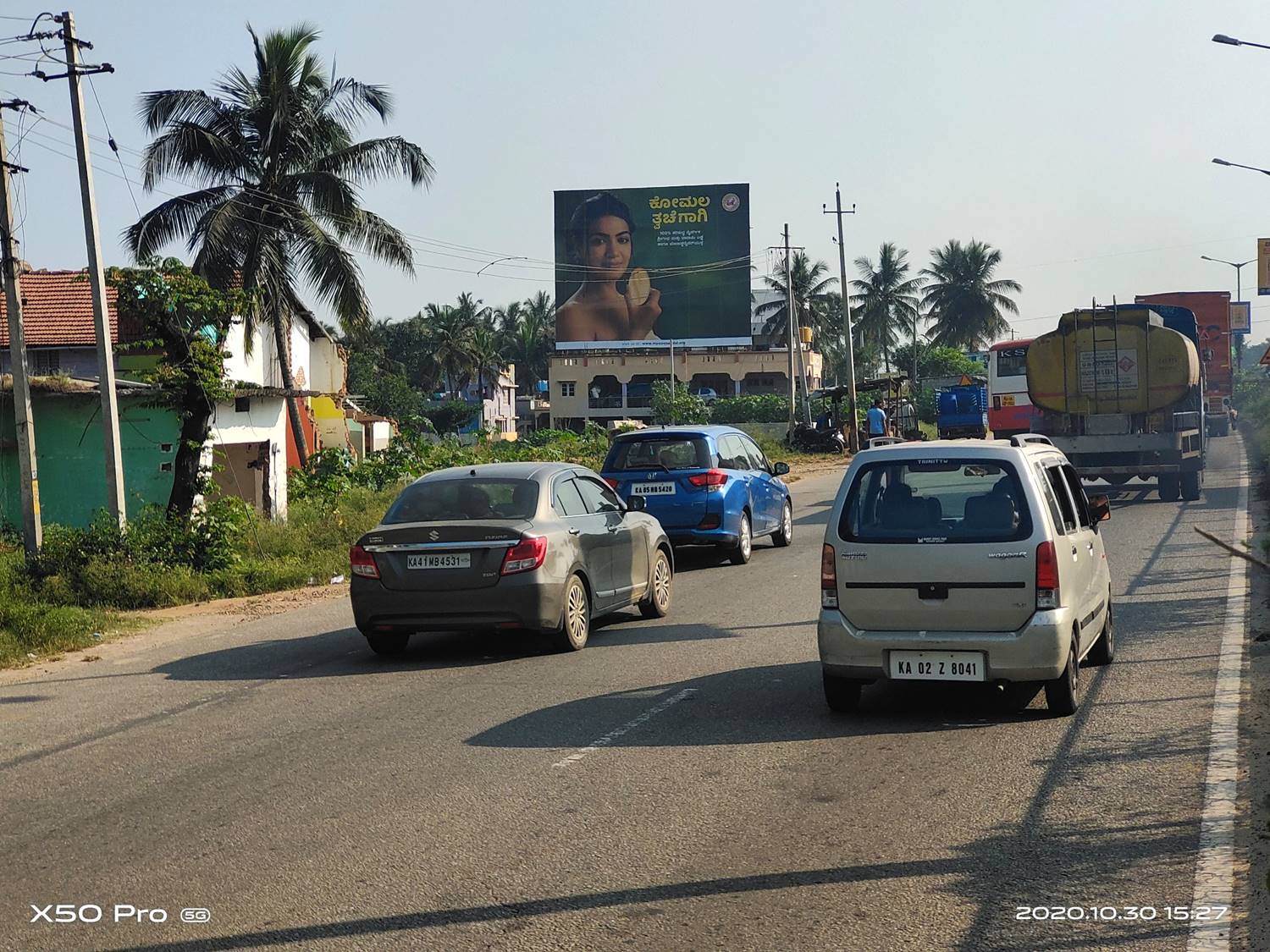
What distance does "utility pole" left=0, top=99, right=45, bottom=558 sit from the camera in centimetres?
1622

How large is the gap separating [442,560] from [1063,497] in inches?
180

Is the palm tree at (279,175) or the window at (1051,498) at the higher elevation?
the palm tree at (279,175)

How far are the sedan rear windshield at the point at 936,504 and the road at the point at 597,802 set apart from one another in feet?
3.63

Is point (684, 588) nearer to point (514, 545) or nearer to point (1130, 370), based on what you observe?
point (514, 545)

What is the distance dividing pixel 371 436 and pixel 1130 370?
113 ft

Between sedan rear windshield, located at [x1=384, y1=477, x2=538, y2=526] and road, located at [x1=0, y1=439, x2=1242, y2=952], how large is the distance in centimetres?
114

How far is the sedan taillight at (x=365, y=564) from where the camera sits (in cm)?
1066

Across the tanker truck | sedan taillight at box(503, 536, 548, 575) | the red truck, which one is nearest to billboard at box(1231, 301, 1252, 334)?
the red truck

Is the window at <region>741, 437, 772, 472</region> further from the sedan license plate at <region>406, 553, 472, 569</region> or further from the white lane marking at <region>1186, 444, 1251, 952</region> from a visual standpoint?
the sedan license plate at <region>406, 553, 472, 569</region>

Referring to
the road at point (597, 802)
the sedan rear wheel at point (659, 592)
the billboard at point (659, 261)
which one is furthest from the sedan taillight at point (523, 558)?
the billboard at point (659, 261)

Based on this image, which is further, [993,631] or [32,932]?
[993,631]

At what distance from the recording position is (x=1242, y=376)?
10062 centimetres

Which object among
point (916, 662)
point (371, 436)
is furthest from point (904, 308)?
point (916, 662)

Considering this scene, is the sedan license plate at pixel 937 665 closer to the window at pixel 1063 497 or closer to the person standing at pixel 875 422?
the window at pixel 1063 497
